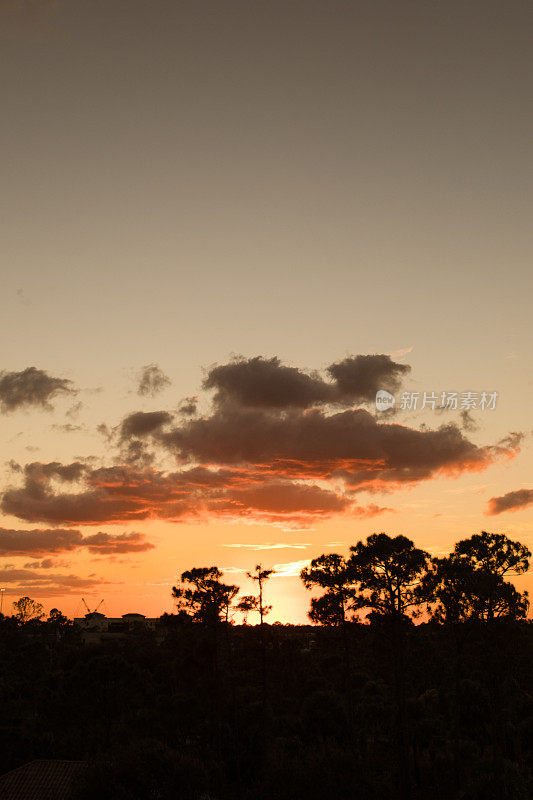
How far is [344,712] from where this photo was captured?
5066cm

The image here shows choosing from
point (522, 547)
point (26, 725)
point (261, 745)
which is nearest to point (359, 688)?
point (261, 745)

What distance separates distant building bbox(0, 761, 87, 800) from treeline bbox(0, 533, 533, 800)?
7.06 ft

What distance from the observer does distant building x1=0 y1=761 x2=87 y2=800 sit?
117 feet

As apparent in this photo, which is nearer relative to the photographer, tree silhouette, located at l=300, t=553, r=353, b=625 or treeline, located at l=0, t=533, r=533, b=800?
treeline, located at l=0, t=533, r=533, b=800

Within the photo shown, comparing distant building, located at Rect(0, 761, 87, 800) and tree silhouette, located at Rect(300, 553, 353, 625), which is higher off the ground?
tree silhouette, located at Rect(300, 553, 353, 625)

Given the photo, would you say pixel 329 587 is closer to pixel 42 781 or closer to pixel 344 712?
pixel 344 712

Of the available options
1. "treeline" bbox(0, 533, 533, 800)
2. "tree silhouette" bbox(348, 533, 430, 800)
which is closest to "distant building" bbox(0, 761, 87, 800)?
"treeline" bbox(0, 533, 533, 800)

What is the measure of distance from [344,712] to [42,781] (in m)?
24.0

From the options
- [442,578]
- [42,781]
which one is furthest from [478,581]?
[42,781]

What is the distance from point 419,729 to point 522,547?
16.8m

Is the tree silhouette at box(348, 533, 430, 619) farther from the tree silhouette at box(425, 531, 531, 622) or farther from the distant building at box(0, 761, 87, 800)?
the distant building at box(0, 761, 87, 800)

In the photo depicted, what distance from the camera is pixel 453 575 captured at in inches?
1902

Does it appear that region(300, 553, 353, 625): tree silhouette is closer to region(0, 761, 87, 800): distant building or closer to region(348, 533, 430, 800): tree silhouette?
region(348, 533, 430, 800): tree silhouette

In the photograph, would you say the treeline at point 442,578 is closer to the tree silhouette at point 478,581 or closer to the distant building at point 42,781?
the tree silhouette at point 478,581
